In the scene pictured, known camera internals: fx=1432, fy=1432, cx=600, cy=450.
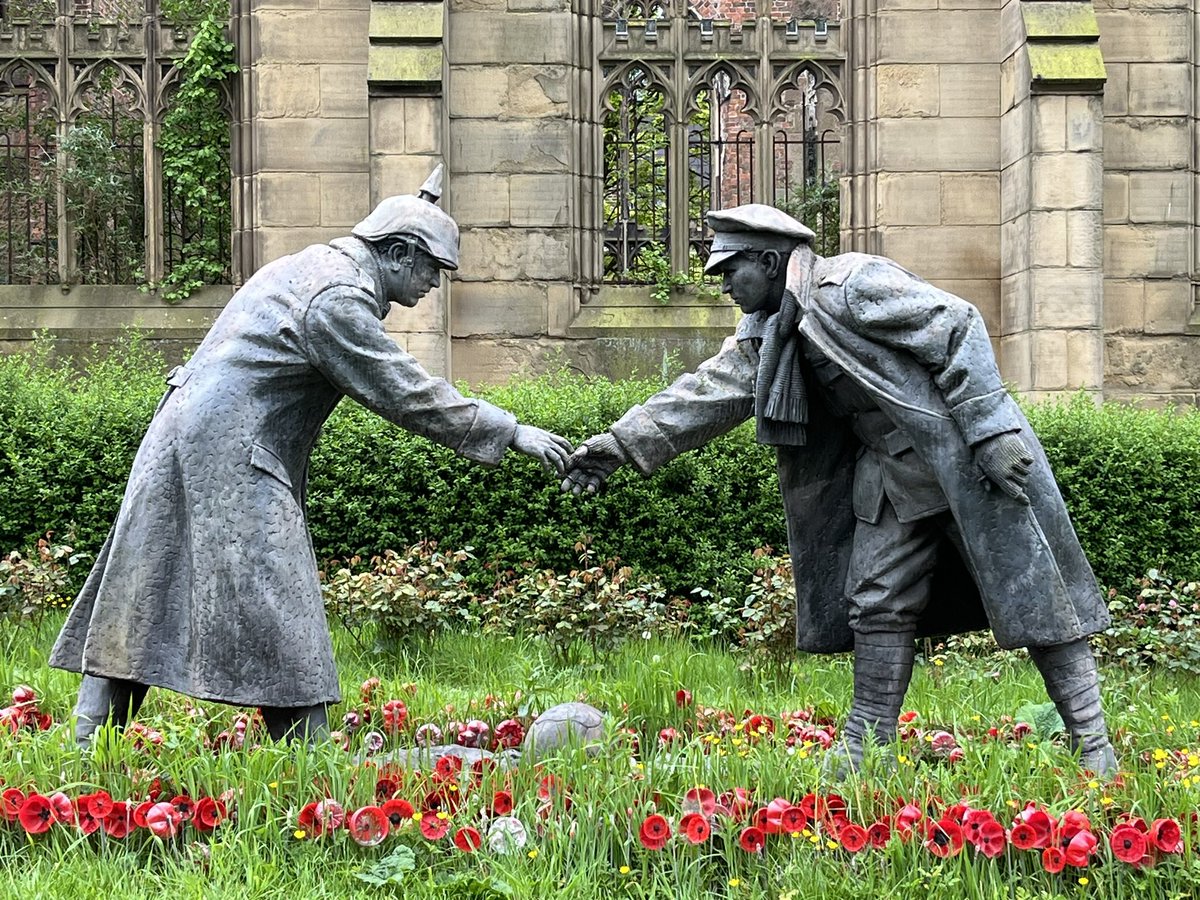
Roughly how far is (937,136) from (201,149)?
269 inches

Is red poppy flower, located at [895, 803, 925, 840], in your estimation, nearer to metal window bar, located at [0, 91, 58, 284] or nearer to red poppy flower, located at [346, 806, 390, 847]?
red poppy flower, located at [346, 806, 390, 847]

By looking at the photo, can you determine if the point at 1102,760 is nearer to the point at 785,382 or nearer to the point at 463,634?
the point at 785,382

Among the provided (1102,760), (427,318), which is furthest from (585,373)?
(1102,760)

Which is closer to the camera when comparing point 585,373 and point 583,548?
point 583,548

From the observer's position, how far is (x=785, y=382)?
4848mm

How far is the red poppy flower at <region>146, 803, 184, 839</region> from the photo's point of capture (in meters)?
4.02

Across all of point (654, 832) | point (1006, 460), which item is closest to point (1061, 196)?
point (1006, 460)

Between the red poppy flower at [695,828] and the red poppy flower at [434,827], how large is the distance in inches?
26.0

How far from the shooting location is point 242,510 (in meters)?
4.61

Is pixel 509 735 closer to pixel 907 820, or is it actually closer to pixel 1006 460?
pixel 907 820

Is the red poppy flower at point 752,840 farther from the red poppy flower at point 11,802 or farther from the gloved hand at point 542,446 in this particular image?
the red poppy flower at point 11,802

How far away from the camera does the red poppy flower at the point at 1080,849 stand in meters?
3.76

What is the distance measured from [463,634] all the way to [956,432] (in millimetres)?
4094

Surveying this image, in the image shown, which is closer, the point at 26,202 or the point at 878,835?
the point at 878,835
